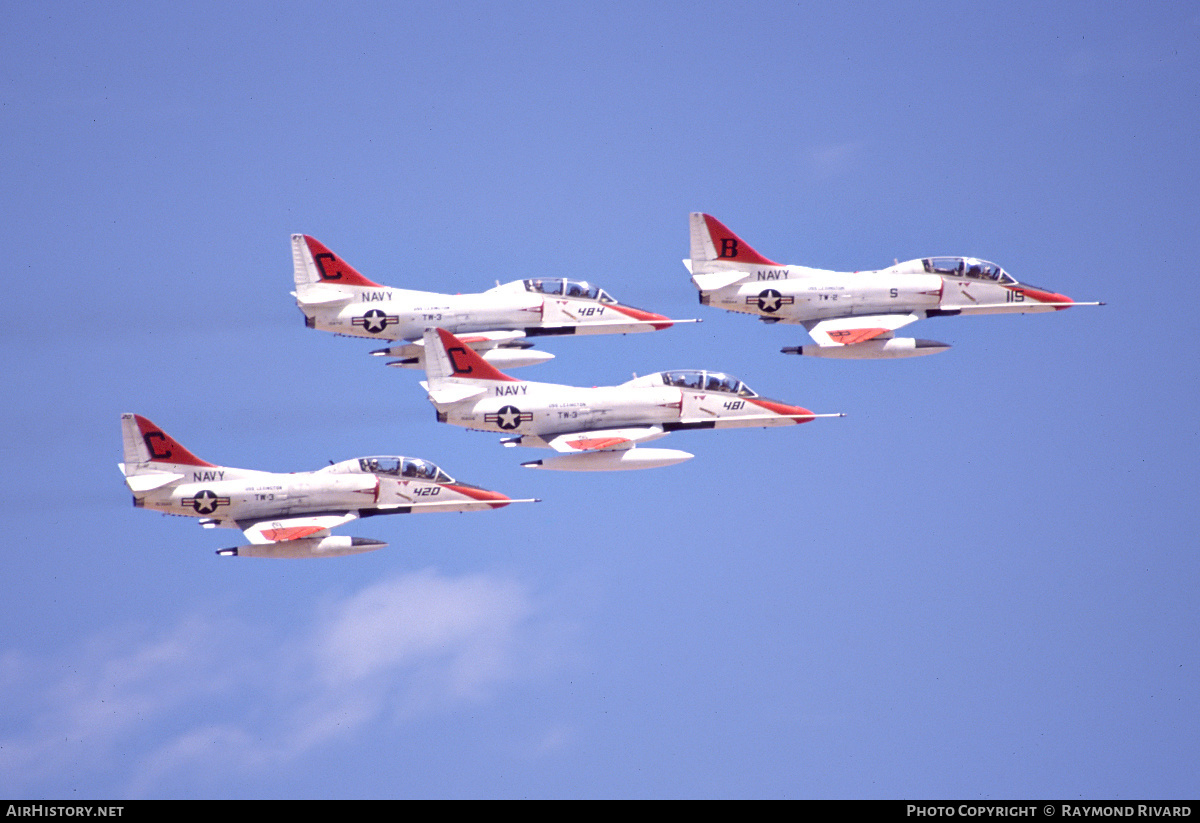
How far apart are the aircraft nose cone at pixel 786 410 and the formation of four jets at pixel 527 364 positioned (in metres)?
0.07

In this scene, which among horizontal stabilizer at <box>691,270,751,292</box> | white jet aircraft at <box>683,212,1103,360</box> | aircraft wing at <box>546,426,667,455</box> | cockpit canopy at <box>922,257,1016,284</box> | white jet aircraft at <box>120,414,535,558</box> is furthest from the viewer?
cockpit canopy at <box>922,257,1016,284</box>

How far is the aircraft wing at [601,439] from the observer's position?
75500 millimetres

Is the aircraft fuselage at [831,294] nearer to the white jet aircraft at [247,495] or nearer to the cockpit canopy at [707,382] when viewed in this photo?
the cockpit canopy at [707,382]

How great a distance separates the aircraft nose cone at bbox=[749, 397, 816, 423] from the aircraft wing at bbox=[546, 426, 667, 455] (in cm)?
399

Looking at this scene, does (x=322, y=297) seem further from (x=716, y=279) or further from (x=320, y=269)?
(x=716, y=279)

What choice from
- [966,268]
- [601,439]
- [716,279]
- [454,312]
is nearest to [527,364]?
[454,312]

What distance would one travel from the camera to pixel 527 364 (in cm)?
8081

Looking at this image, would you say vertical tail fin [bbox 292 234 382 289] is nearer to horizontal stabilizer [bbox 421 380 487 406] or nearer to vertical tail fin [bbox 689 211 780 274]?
horizontal stabilizer [bbox 421 380 487 406]

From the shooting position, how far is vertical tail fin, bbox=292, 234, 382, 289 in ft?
269

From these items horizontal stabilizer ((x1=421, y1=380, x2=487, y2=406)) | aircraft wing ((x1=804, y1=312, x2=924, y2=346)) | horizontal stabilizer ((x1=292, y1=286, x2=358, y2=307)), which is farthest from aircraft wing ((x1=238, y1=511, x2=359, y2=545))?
aircraft wing ((x1=804, y1=312, x2=924, y2=346))

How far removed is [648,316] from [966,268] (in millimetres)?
11254
